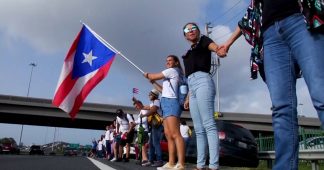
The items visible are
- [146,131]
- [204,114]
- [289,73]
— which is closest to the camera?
[289,73]

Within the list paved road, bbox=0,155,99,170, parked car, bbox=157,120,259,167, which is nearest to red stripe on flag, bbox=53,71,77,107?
paved road, bbox=0,155,99,170

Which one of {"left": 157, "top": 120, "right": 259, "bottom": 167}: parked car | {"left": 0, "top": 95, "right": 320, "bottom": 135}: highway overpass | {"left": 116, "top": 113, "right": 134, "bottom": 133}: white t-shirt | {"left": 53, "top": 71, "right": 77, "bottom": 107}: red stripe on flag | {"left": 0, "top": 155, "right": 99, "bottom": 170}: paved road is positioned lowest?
{"left": 0, "top": 155, "right": 99, "bottom": 170}: paved road

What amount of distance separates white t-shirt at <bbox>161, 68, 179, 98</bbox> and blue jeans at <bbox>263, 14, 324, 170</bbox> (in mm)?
3174

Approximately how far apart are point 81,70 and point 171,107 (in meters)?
3.46

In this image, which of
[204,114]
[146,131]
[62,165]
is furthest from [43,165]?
[204,114]

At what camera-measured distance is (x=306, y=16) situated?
9.50 feet

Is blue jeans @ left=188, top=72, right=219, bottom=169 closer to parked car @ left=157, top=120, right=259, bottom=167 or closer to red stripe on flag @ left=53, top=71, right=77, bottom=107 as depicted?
red stripe on flag @ left=53, top=71, right=77, bottom=107

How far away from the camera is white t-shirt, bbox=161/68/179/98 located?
20.8 feet

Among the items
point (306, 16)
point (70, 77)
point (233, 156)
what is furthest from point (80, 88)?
point (306, 16)

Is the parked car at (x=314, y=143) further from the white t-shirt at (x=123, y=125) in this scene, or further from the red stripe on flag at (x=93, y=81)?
the red stripe on flag at (x=93, y=81)

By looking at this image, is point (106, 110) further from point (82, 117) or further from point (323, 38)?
point (323, 38)

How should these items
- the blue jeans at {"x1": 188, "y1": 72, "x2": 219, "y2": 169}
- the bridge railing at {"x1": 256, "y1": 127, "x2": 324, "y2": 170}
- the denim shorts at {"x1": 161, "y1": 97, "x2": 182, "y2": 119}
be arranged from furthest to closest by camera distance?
the bridge railing at {"x1": 256, "y1": 127, "x2": 324, "y2": 170} → the denim shorts at {"x1": 161, "y1": 97, "x2": 182, "y2": 119} → the blue jeans at {"x1": 188, "y1": 72, "x2": 219, "y2": 169}

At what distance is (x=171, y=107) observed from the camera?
6160 millimetres

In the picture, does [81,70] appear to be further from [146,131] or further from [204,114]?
[204,114]
